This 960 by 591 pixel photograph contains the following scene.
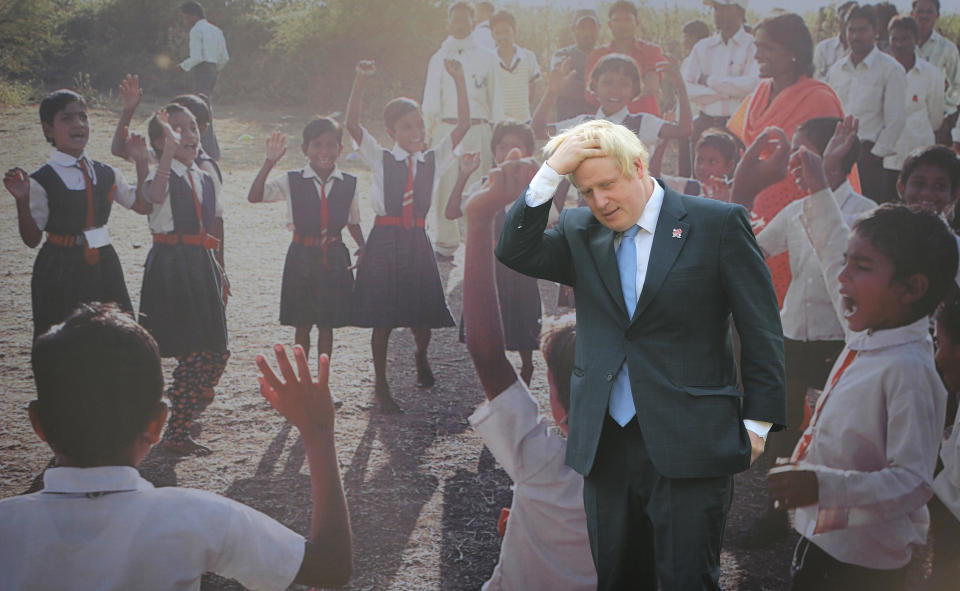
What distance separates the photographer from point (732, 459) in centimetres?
176

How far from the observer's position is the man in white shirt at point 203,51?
418 centimetres

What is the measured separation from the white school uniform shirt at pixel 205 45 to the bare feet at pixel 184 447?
5.97 feet

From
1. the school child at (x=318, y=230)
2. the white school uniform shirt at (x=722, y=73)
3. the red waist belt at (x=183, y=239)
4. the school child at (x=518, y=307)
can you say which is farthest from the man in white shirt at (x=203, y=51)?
the white school uniform shirt at (x=722, y=73)

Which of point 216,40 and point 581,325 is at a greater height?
point 216,40

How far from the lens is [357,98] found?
13.5 ft

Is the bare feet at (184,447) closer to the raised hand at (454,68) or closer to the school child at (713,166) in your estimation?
the raised hand at (454,68)

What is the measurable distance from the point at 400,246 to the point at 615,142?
8.66ft

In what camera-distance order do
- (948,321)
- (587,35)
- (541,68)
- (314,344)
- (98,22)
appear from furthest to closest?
(541,68), (587,35), (314,344), (98,22), (948,321)

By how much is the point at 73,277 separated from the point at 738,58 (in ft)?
16.1

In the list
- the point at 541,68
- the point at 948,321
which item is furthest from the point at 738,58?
the point at 948,321

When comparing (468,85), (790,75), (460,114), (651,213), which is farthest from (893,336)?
(468,85)

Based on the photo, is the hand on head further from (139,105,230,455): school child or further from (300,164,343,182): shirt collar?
(300,164,343,182): shirt collar

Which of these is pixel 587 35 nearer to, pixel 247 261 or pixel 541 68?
pixel 541 68

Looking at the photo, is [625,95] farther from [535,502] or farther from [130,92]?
[535,502]
